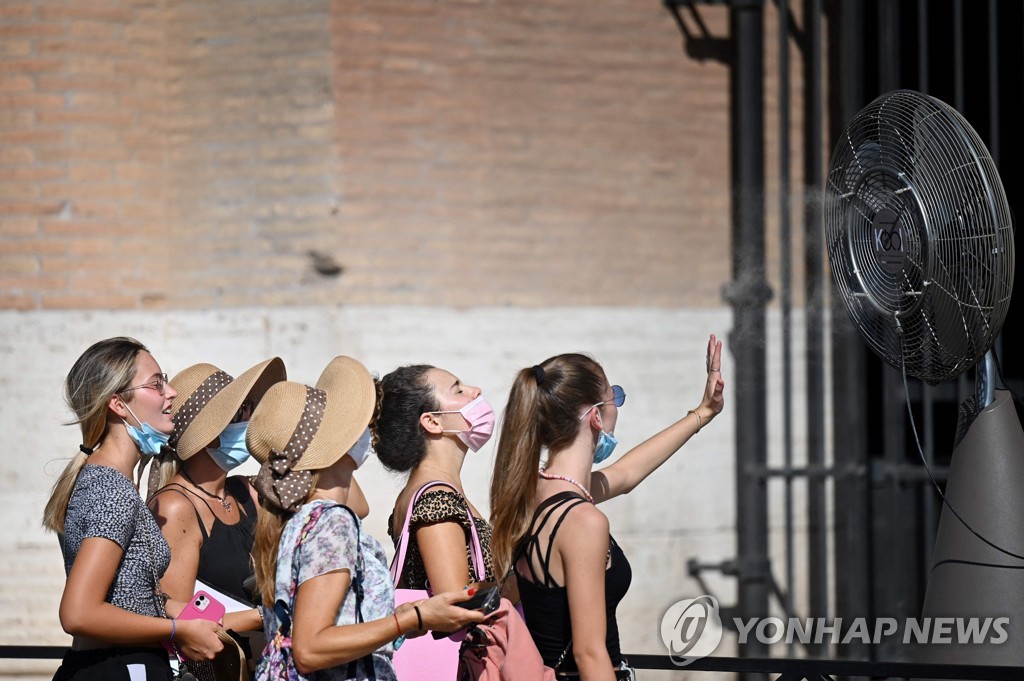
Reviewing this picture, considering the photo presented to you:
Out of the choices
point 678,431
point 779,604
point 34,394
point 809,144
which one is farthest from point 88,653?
point 809,144

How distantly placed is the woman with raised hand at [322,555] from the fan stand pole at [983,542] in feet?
4.01

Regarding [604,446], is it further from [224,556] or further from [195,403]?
[195,403]

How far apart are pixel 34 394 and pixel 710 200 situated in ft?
11.7

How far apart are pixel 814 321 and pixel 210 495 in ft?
12.8

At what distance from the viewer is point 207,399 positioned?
3896 millimetres

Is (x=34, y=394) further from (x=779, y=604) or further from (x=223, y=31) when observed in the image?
(x=779, y=604)

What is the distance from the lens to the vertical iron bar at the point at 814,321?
6.44 metres

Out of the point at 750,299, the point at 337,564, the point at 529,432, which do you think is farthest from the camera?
the point at 750,299

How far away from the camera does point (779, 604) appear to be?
6.49 metres

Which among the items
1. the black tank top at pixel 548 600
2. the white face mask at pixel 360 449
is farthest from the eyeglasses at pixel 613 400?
the white face mask at pixel 360 449

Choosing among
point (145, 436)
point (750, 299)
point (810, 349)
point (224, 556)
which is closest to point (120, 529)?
point (145, 436)

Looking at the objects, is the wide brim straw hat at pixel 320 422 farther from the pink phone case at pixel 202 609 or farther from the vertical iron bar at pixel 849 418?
the vertical iron bar at pixel 849 418

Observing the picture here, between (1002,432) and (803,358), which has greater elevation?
(1002,432)

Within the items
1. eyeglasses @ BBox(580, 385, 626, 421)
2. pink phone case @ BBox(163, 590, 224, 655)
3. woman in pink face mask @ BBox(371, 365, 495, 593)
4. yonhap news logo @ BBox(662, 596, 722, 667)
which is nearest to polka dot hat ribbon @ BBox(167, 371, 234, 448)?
pink phone case @ BBox(163, 590, 224, 655)
